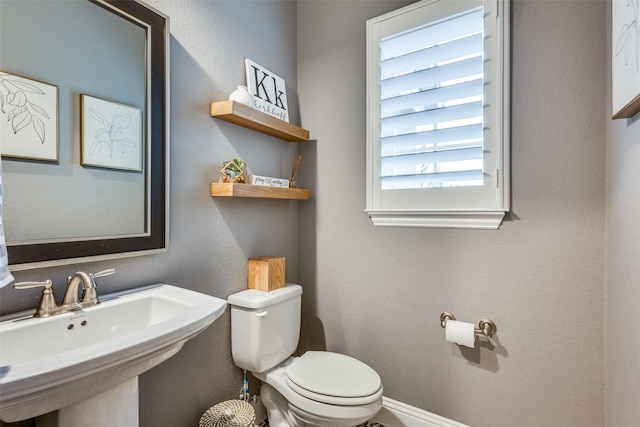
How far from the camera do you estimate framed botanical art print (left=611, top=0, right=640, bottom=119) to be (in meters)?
0.80

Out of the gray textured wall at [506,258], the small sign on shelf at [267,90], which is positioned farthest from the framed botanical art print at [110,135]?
the gray textured wall at [506,258]

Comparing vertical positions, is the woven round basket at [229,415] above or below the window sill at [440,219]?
below

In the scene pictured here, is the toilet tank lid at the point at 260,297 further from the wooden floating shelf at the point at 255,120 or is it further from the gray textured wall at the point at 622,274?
the gray textured wall at the point at 622,274

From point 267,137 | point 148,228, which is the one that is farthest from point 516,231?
point 148,228

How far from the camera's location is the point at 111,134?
1092mm

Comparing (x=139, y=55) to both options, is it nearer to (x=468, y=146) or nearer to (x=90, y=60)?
(x=90, y=60)

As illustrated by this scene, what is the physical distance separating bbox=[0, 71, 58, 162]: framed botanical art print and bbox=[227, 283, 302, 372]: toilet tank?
0.91m

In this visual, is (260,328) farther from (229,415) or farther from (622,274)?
(622,274)

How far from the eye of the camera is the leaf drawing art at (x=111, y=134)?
1054mm

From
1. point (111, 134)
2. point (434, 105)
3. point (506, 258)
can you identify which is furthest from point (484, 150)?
point (111, 134)

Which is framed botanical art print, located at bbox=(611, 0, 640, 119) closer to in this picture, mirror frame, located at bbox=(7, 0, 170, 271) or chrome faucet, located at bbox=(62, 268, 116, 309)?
mirror frame, located at bbox=(7, 0, 170, 271)

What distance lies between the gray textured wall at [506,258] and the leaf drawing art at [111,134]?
104 cm

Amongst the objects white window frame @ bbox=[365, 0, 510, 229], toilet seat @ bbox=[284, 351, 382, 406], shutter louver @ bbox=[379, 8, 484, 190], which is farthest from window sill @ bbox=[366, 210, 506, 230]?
toilet seat @ bbox=[284, 351, 382, 406]

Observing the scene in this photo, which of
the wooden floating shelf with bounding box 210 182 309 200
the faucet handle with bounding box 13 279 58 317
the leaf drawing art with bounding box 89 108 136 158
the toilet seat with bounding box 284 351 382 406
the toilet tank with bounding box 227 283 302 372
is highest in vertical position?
the leaf drawing art with bounding box 89 108 136 158
